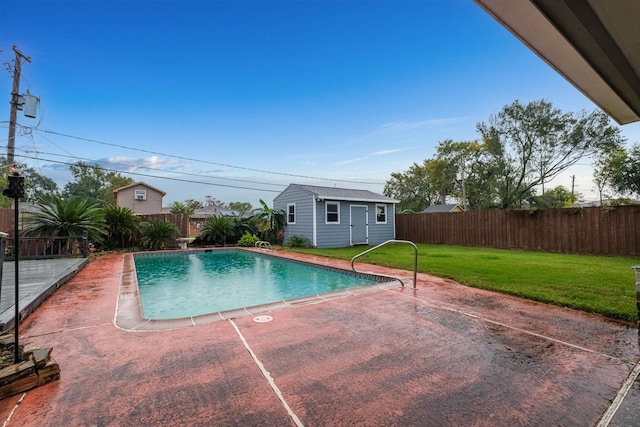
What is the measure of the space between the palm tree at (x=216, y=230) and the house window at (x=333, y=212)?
17.6 ft

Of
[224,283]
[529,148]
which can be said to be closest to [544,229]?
[529,148]

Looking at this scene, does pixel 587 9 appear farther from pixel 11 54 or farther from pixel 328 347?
pixel 11 54

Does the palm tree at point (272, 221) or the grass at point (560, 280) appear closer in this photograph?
the grass at point (560, 280)

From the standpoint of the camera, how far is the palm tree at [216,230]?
1491 centimetres

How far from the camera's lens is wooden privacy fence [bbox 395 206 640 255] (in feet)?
30.3

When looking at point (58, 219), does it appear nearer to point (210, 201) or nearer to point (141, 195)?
point (141, 195)

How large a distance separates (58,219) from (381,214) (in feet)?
43.4

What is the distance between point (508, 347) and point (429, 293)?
2102mm

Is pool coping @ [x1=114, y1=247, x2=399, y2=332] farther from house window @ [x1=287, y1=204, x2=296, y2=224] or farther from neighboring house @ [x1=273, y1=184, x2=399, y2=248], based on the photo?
house window @ [x1=287, y1=204, x2=296, y2=224]

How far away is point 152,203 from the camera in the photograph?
24.8 m

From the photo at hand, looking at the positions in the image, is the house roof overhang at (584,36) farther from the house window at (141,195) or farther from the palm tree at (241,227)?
the house window at (141,195)

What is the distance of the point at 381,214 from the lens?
1563 cm

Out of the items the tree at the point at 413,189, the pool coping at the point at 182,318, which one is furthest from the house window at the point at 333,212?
the tree at the point at 413,189

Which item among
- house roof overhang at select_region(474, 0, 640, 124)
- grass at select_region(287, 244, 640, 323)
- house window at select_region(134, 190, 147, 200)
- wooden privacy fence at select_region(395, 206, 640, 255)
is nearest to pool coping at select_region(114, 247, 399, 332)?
grass at select_region(287, 244, 640, 323)
